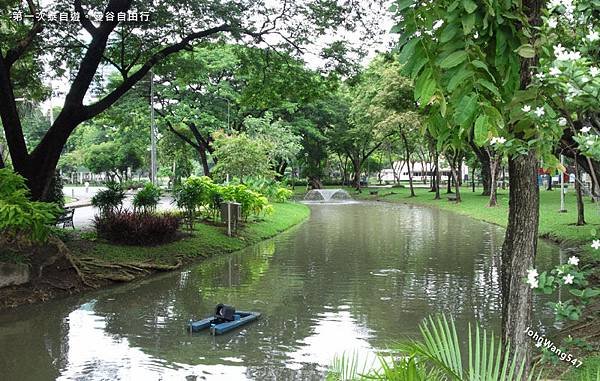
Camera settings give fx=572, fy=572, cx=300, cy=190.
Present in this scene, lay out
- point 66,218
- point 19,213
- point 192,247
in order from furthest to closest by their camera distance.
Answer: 1. point 66,218
2. point 192,247
3. point 19,213

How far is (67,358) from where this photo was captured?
652 centimetres

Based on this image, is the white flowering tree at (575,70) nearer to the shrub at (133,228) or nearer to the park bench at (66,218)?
the shrub at (133,228)

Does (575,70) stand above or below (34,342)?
above

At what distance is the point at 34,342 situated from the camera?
724 cm

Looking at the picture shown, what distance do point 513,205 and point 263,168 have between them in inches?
970

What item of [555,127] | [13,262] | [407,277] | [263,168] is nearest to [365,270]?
[407,277]

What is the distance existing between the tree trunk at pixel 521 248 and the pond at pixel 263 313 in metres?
1.13

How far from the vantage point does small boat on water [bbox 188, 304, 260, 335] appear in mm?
7406

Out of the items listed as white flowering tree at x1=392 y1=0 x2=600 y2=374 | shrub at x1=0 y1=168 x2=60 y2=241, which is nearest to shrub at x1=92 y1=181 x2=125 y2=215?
shrub at x1=0 y1=168 x2=60 y2=241

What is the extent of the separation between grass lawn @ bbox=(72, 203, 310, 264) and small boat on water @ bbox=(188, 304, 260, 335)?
4.96 m

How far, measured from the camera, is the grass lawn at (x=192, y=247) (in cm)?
1235

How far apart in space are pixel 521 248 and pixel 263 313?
552 cm

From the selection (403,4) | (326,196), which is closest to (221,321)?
(403,4)

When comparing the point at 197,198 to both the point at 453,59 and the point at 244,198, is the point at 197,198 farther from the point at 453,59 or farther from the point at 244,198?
the point at 453,59
